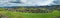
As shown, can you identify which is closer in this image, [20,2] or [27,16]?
[27,16]

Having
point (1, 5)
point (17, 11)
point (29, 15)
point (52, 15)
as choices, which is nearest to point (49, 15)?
point (52, 15)

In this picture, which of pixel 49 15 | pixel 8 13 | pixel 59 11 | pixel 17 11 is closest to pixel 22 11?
pixel 17 11

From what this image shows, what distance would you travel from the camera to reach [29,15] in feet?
5.37

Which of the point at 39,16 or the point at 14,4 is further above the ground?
the point at 14,4

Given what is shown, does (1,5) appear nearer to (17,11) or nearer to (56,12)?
(17,11)

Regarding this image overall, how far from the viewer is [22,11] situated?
1681mm

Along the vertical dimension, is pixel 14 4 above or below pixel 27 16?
above

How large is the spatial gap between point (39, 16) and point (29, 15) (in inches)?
4.5

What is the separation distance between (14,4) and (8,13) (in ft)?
0.49

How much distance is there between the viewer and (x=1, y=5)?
173cm

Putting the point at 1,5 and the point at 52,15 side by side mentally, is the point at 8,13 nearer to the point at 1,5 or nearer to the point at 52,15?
the point at 1,5

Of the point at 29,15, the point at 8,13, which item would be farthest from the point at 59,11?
the point at 8,13

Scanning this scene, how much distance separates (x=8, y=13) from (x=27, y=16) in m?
0.22

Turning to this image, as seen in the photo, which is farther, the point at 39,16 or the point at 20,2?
the point at 20,2
